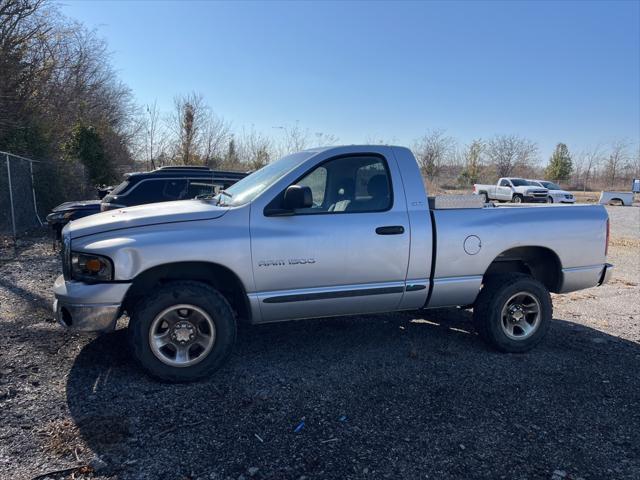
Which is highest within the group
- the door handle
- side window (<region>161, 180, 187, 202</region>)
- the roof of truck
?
the roof of truck

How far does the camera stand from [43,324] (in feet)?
16.5

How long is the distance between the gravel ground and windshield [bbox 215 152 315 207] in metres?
1.52

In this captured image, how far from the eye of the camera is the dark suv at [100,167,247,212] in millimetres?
8508

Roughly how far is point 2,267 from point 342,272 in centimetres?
699

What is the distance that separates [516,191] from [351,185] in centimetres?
3042

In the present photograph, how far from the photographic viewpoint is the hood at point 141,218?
367 centimetres

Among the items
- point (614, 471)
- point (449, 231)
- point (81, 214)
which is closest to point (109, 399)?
point (449, 231)

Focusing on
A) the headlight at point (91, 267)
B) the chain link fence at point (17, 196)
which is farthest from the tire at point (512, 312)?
the chain link fence at point (17, 196)

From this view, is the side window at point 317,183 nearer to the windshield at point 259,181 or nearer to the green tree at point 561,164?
the windshield at point 259,181

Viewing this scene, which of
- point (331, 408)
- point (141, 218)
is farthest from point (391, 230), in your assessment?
point (141, 218)

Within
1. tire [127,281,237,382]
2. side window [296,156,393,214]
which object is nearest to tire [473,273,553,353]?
side window [296,156,393,214]

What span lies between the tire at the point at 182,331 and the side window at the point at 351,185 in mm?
1248

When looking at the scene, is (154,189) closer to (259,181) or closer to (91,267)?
(259,181)

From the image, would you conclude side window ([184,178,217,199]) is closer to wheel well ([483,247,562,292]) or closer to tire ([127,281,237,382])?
tire ([127,281,237,382])
